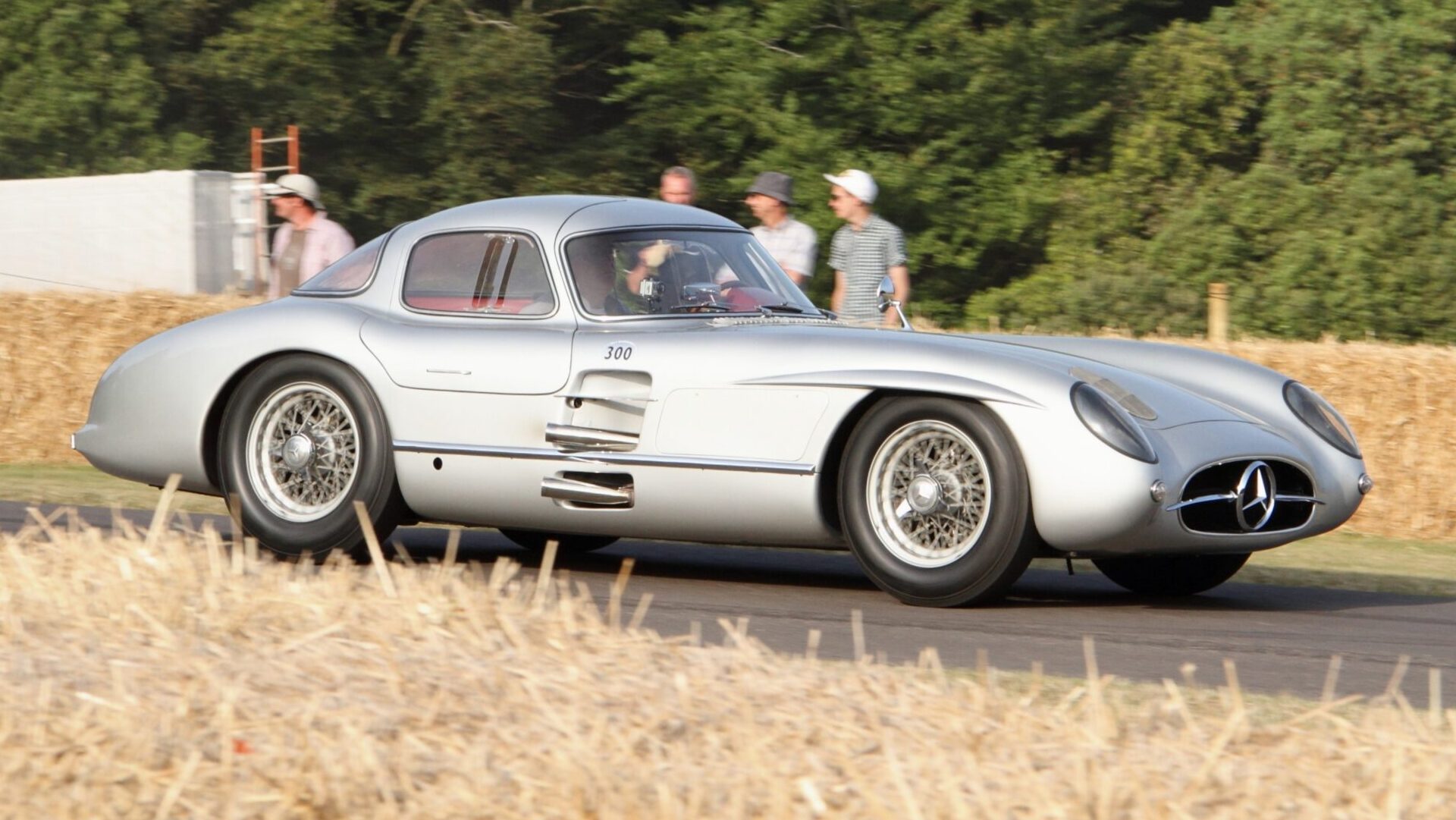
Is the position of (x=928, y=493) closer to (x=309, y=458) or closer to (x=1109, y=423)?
(x=1109, y=423)

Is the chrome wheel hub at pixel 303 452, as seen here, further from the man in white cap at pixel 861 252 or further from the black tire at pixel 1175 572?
the man in white cap at pixel 861 252

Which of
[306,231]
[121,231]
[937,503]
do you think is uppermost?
[121,231]

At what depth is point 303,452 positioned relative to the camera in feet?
23.0

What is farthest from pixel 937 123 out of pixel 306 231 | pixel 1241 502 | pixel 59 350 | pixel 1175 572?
pixel 1241 502

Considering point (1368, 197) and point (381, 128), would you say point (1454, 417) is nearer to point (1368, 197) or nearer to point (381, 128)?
point (1368, 197)

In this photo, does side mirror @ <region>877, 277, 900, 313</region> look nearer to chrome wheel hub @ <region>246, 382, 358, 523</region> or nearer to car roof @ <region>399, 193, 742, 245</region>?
car roof @ <region>399, 193, 742, 245</region>

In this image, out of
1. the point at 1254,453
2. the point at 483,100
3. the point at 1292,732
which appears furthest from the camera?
the point at 483,100

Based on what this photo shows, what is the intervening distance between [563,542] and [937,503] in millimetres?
2337

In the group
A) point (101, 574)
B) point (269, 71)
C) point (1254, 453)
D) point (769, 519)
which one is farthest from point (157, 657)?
point (269, 71)

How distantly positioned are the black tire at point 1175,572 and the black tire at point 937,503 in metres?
1.05

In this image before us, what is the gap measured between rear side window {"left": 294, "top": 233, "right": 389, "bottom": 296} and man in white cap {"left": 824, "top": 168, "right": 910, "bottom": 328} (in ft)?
8.30

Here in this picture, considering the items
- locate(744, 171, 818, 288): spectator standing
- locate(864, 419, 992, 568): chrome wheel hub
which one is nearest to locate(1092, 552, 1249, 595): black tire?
locate(864, 419, 992, 568): chrome wheel hub

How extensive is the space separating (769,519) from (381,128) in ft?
76.9

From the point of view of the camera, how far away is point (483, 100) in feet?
91.0
